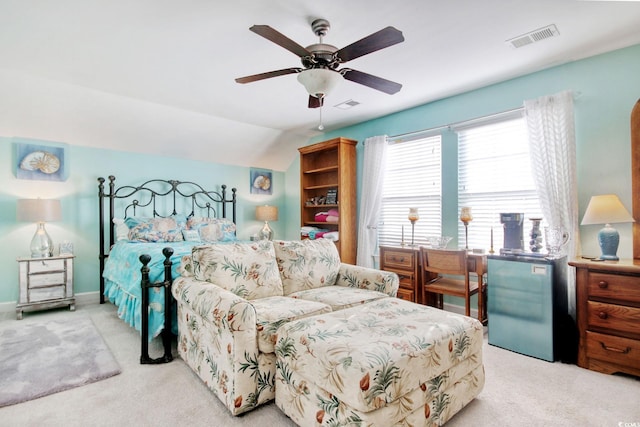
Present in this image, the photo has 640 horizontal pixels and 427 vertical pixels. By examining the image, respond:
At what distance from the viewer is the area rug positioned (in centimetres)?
201

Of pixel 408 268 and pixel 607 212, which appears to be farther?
pixel 408 268

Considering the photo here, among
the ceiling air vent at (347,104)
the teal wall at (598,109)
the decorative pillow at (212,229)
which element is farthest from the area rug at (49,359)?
the teal wall at (598,109)

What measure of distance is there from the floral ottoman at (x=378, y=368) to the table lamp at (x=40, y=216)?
325cm

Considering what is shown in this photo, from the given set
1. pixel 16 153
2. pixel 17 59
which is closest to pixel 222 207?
pixel 16 153

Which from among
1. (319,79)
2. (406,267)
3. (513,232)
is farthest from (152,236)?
(513,232)

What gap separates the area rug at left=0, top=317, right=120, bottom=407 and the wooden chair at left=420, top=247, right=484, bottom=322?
2770mm

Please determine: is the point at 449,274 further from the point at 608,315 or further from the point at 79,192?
the point at 79,192

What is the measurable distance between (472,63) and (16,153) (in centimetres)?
486

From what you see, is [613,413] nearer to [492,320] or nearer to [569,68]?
[492,320]

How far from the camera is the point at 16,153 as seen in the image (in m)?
3.62

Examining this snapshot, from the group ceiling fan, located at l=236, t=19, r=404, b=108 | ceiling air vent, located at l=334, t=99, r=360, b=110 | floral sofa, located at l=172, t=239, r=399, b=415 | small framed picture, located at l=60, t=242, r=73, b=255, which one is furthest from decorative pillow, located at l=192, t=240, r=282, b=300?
small framed picture, located at l=60, t=242, r=73, b=255

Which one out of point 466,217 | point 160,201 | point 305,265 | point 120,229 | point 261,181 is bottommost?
point 305,265

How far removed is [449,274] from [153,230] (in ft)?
11.2

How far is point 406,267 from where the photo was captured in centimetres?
348
